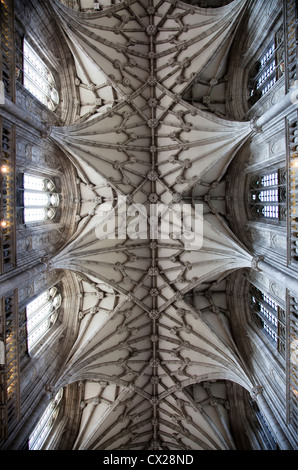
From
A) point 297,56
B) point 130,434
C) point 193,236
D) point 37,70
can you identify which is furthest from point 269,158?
point 130,434

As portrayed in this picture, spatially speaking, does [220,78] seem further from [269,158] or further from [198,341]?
[198,341]

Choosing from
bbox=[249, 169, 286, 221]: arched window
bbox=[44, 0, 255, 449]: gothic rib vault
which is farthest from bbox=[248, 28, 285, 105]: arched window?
bbox=[249, 169, 286, 221]: arched window

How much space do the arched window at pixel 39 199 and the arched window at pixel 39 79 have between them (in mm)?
4218

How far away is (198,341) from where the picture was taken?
19.5 m

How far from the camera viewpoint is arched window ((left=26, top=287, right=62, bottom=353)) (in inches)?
620

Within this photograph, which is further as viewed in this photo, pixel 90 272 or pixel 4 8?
pixel 90 272

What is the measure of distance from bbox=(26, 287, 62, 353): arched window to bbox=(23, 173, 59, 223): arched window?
13.4ft

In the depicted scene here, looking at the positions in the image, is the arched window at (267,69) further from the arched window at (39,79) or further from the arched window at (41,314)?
the arched window at (41,314)

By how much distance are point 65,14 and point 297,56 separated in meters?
11.0

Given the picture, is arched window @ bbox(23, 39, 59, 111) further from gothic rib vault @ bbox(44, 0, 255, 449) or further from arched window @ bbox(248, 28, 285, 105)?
arched window @ bbox(248, 28, 285, 105)

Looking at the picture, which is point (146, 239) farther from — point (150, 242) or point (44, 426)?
point (44, 426)

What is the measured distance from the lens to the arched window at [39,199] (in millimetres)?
15400

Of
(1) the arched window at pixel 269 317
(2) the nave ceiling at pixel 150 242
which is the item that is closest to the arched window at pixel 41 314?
(2) the nave ceiling at pixel 150 242
